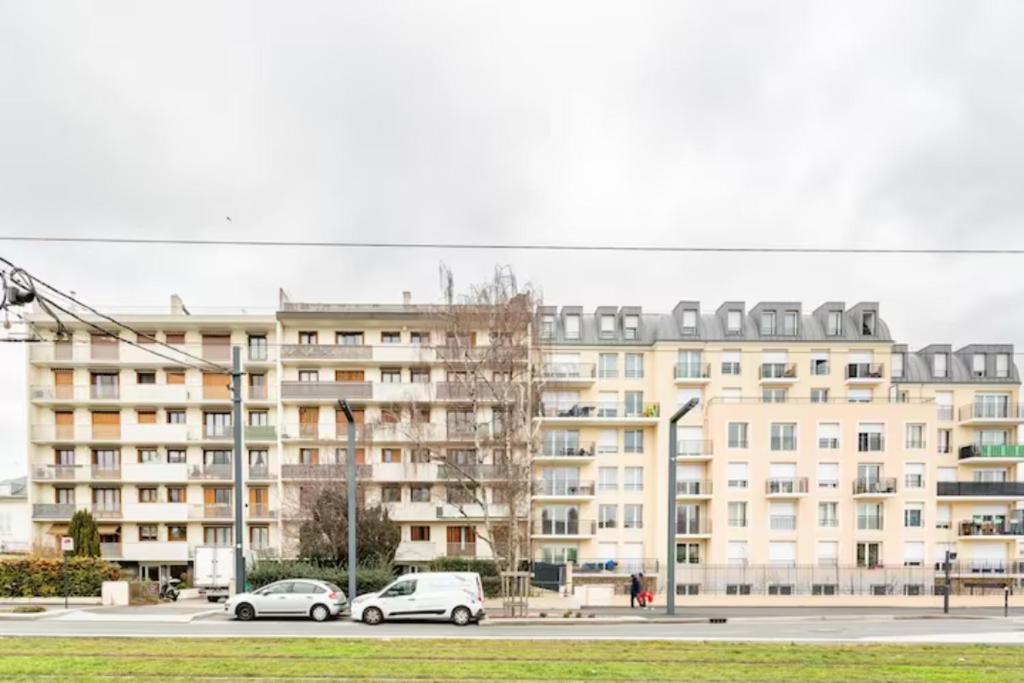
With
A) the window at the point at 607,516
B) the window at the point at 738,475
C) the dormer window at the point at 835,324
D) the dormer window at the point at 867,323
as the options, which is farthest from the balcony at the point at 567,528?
the dormer window at the point at 867,323

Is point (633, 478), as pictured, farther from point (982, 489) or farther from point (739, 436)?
point (982, 489)

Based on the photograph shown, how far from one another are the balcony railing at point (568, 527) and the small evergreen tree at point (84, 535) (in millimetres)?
24633

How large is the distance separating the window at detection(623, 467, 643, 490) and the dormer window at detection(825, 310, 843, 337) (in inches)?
623

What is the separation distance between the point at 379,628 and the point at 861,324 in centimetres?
3870

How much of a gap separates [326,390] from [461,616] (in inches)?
916

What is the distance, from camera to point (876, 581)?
35.0m

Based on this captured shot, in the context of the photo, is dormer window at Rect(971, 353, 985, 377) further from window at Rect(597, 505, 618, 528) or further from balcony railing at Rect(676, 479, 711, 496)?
window at Rect(597, 505, 618, 528)

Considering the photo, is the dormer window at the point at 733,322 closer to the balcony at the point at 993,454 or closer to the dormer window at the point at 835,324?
the dormer window at the point at 835,324

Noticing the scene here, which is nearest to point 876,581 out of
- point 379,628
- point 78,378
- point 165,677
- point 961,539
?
point 961,539

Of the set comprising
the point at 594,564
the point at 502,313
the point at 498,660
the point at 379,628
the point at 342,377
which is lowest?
the point at 594,564

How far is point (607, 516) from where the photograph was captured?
4116cm

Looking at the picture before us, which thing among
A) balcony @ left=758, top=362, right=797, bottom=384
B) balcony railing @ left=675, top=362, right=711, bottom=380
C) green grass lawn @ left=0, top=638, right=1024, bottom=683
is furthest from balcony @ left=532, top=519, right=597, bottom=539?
green grass lawn @ left=0, top=638, right=1024, bottom=683

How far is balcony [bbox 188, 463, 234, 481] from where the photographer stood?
127ft

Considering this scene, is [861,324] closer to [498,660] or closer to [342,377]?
[342,377]
